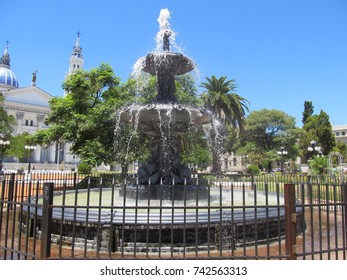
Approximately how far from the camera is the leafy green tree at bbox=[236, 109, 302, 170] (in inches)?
2045

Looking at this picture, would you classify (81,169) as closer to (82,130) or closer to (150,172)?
(82,130)

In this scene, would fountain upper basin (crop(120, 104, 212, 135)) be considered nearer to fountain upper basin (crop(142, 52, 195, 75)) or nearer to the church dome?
fountain upper basin (crop(142, 52, 195, 75))

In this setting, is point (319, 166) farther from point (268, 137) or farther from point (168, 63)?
point (268, 137)

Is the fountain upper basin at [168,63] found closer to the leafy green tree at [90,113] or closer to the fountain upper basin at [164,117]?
the fountain upper basin at [164,117]

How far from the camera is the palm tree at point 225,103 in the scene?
114ft

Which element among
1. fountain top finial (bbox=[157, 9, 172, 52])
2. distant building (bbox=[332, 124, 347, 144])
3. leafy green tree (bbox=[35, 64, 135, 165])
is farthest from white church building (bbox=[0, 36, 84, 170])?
distant building (bbox=[332, 124, 347, 144])

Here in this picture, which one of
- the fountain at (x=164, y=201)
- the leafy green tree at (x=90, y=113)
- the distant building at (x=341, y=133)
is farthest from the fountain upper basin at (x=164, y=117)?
the distant building at (x=341, y=133)

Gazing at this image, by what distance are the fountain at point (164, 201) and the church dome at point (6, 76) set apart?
89.3 m

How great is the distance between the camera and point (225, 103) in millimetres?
35062

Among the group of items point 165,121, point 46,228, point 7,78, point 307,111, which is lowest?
point 46,228

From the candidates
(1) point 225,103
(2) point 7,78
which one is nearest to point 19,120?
(2) point 7,78

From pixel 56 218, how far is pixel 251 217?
3.98 metres

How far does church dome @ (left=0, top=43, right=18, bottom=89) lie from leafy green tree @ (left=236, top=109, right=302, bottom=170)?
232 ft

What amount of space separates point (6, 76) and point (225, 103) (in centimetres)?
7714
